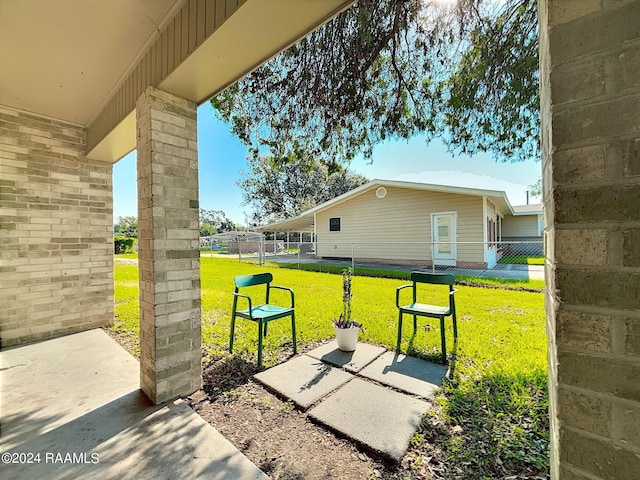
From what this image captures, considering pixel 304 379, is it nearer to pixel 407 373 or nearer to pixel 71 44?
pixel 407 373

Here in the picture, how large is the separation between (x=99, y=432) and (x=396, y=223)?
11.6 meters

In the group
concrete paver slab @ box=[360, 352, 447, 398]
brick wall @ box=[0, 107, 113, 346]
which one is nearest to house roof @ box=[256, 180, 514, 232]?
concrete paver slab @ box=[360, 352, 447, 398]

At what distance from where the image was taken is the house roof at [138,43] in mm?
1717

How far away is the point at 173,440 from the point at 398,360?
222cm

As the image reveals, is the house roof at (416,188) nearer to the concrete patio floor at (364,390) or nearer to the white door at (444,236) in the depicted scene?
the white door at (444,236)

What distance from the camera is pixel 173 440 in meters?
1.95

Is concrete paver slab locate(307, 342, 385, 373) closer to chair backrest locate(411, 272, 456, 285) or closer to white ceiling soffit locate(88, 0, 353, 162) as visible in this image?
chair backrest locate(411, 272, 456, 285)

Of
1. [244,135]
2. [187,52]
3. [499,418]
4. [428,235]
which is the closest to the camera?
[187,52]

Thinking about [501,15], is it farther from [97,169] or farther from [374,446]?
[97,169]

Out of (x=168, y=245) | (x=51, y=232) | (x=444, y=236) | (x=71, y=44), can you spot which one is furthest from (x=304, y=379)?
(x=444, y=236)

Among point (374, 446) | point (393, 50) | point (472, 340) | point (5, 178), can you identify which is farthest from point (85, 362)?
point (393, 50)

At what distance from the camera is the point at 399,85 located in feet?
12.3

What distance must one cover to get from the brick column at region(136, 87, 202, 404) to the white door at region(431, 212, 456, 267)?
984 centimetres

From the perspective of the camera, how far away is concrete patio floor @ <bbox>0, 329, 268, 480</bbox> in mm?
1721
